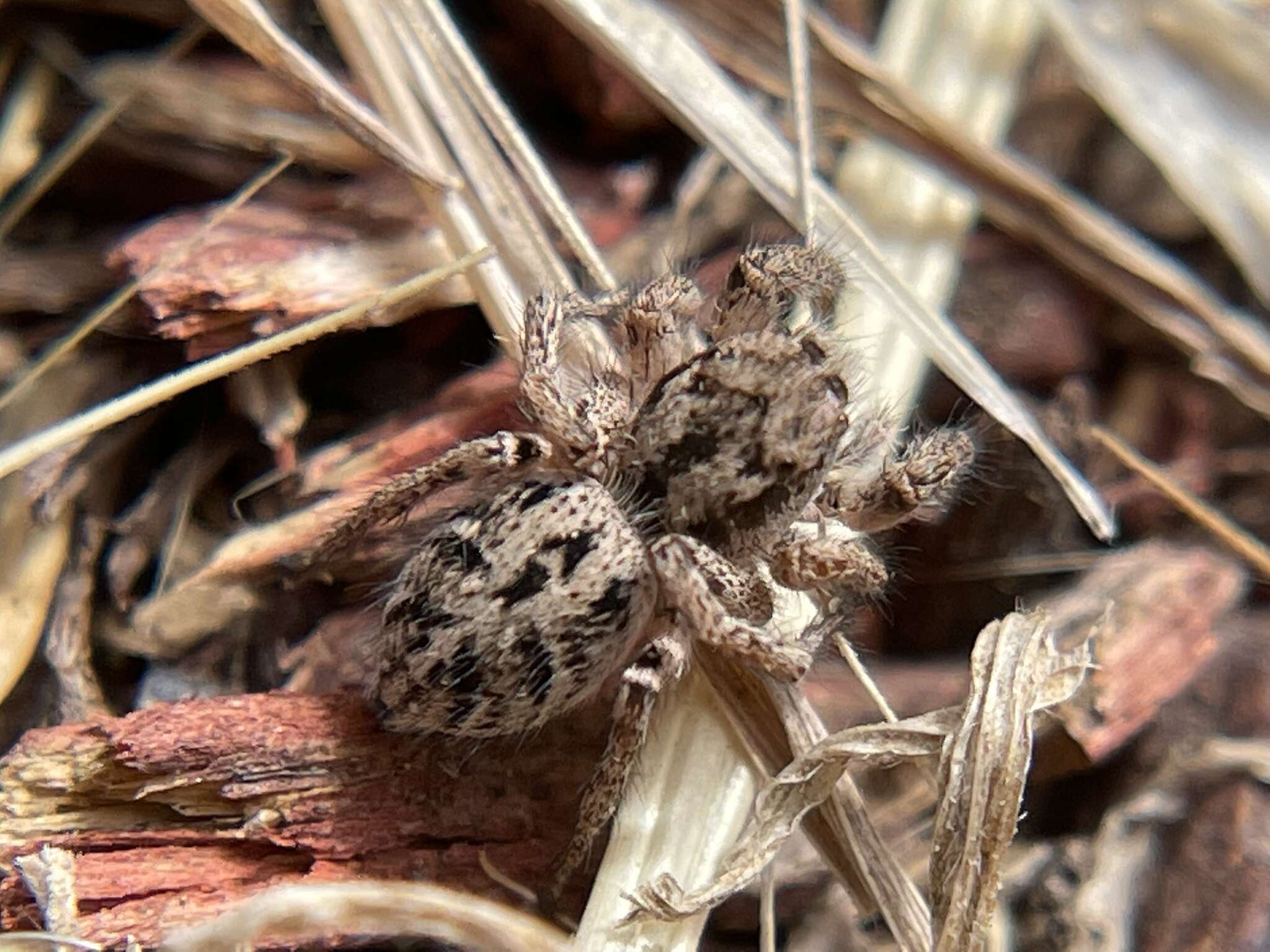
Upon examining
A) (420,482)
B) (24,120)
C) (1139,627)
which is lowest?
(1139,627)

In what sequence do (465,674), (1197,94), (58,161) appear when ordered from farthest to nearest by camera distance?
(1197,94)
(58,161)
(465,674)

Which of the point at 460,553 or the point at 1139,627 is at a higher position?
the point at 460,553

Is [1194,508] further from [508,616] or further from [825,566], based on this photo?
[508,616]

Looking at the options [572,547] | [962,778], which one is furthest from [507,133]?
[962,778]

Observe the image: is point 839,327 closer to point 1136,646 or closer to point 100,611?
point 1136,646

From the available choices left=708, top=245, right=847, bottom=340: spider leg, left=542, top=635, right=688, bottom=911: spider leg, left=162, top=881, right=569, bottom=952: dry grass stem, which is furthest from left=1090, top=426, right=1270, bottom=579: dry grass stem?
left=162, top=881, right=569, bottom=952: dry grass stem

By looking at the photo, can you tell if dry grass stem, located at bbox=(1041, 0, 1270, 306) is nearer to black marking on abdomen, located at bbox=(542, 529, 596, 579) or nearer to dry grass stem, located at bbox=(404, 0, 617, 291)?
dry grass stem, located at bbox=(404, 0, 617, 291)

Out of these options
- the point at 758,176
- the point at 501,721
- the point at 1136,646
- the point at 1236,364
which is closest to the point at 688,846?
the point at 501,721
